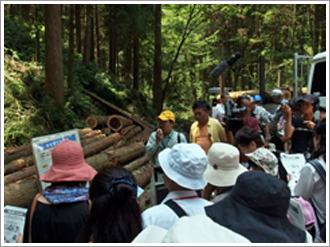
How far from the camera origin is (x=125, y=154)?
860cm

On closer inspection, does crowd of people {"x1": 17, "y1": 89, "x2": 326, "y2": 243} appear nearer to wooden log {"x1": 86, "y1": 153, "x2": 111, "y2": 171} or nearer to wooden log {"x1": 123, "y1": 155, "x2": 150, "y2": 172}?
wooden log {"x1": 86, "y1": 153, "x2": 111, "y2": 171}

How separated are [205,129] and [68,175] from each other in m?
3.09

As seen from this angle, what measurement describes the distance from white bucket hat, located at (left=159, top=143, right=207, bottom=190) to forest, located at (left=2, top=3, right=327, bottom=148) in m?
7.13

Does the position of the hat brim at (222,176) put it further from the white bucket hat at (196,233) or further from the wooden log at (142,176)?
the wooden log at (142,176)

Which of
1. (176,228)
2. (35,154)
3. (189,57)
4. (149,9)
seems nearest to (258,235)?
(176,228)

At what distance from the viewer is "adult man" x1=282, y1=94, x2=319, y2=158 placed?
16.1ft

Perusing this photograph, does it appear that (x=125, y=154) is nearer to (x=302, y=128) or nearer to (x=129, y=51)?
(x=302, y=128)

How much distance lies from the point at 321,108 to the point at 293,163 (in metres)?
1.16

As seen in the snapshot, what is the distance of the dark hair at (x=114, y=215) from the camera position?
2.07 m

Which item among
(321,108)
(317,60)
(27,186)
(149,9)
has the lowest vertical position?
(27,186)

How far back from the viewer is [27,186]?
5.39 metres

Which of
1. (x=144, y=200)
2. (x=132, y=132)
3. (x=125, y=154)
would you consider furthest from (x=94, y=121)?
(x=144, y=200)

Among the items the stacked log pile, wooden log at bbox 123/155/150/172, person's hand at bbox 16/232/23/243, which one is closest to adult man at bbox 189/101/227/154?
the stacked log pile

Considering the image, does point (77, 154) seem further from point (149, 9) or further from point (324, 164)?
point (149, 9)
